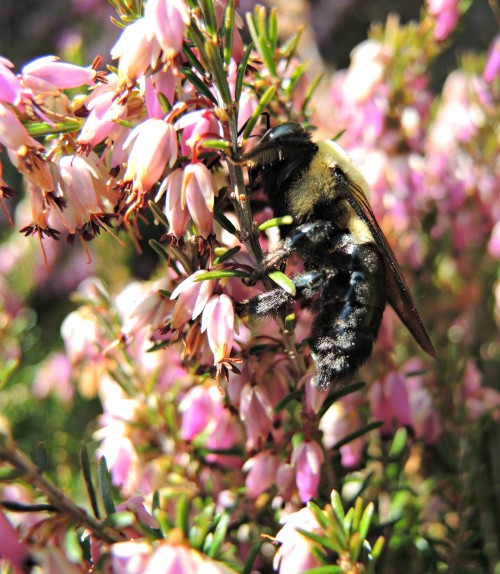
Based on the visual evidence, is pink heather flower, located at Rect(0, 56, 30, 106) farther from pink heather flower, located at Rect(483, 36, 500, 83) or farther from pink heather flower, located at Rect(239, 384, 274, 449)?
pink heather flower, located at Rect(483, 36, 500, 83)

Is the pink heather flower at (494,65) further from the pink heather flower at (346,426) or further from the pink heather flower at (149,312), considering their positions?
the pink heather flower at (149,312)

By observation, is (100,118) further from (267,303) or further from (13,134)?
(267,303)

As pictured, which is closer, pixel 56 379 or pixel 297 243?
pixel 297 243

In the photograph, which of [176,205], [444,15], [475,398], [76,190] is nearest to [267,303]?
[176,205]

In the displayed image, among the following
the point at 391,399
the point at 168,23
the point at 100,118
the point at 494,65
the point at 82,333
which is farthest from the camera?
the point at 494,65

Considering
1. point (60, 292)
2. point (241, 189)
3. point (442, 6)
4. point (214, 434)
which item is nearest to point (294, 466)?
point (214, 434)

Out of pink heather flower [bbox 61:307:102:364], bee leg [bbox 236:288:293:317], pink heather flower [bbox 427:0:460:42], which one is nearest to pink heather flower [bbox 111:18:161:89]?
bee leg [bbox 236:288:293:317]
